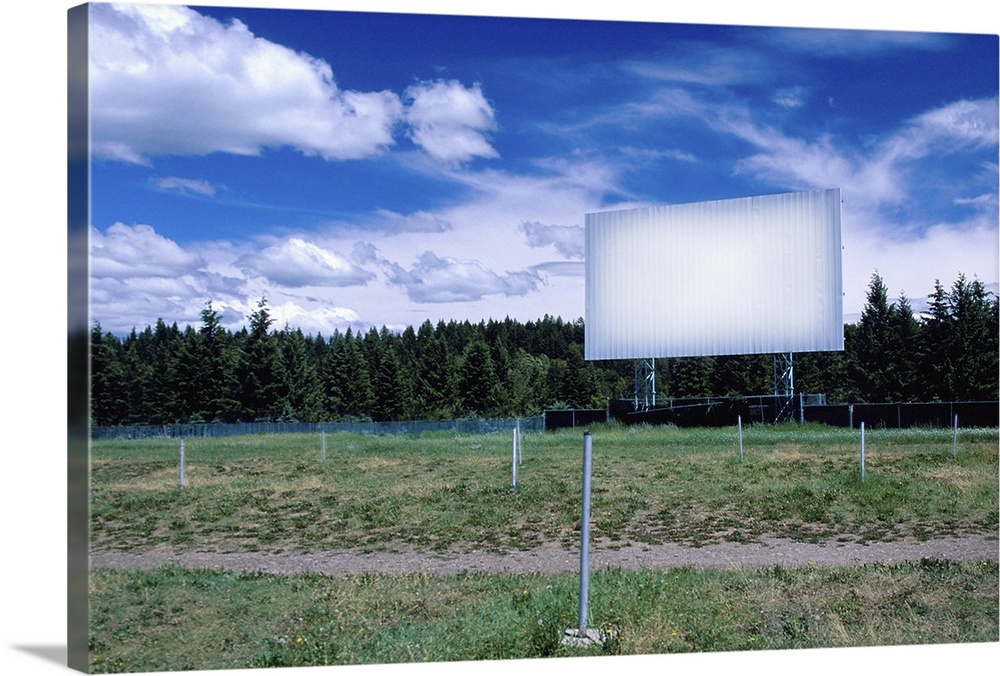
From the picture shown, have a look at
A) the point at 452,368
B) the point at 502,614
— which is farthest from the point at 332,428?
the point at 502,614

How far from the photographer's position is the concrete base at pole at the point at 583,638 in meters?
6.32

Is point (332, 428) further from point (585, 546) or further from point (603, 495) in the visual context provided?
point (585, 546)

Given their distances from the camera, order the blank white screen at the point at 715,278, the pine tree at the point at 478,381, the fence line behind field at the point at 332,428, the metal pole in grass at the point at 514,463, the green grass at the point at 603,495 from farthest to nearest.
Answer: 1. the metal pole in grass at the point at 514,463
2. the pine tree at the point at 478,381
3. the green grass at the point at 603,495
4. the fence line behind field at the point at 332,428
5. the blank white screen at the point at 715,278

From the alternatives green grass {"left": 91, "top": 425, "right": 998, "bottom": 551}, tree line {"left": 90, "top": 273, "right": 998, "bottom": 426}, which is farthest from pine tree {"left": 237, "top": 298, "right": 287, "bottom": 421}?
green grass {"left": 91, "top": 425, "right": 998, "bottom": 551}

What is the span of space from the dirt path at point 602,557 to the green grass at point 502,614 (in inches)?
18.7

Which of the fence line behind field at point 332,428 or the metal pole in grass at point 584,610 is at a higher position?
the fence line behind field at point 332,428

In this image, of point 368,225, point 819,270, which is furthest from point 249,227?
point 819,270

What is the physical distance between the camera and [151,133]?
6.84 metres

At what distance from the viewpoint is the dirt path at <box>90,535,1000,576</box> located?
8.18 m

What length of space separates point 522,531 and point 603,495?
1105 mm

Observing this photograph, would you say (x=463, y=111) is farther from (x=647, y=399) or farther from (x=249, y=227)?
(x=647, y=399)

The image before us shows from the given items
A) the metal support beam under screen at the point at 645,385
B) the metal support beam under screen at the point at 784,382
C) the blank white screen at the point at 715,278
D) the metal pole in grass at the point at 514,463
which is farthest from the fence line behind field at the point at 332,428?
the metal support beam under screen at the point at 784,382

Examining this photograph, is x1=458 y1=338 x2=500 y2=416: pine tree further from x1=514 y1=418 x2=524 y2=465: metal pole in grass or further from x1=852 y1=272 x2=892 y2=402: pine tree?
x1=852 y1=272 x2=892 y2=402: pine tree

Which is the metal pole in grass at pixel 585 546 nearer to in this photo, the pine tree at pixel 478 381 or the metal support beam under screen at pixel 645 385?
the metal support beam under screen at pixel 645 385
